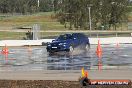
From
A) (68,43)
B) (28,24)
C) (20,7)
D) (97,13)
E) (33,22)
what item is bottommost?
(33,22)

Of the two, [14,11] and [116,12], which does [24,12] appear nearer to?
[14,11]

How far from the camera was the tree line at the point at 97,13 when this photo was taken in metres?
79.1

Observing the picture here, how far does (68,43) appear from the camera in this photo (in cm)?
3309

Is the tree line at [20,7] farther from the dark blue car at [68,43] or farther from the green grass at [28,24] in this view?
the dark blue car at [68,43]

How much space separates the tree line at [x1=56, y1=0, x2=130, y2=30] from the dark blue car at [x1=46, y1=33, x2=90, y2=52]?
42666 mm

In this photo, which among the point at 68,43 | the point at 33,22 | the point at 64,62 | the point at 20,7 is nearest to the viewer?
the point at 64,62

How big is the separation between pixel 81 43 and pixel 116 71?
1646 centimetres

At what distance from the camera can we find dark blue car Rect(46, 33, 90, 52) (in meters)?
32.8

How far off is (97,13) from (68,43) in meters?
46.6

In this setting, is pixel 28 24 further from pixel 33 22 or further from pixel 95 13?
pixel 95 13

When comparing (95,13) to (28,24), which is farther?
(28,24)

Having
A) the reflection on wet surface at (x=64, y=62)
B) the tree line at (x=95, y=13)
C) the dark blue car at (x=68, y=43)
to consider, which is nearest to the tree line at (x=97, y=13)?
the tree line at (x=95, y=13)

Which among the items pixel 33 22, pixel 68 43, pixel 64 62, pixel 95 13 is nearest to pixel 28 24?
pixel 33 22

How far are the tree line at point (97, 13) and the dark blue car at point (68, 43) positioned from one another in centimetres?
4267
